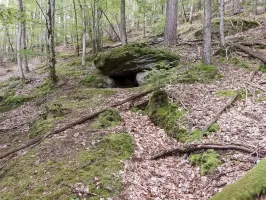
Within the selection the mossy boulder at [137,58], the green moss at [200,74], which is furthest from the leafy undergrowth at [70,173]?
the mossy boulder at [137,58]

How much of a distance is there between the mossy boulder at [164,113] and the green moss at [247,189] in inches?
119

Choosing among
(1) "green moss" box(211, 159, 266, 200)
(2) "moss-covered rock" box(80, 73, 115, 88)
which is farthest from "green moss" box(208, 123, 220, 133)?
(2) "moss-covered rock" box(80, 73, 115, 88)

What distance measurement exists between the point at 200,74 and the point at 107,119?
4.10 metres

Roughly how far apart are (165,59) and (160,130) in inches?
187

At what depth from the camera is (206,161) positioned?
4820 mm

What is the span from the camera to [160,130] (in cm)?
670

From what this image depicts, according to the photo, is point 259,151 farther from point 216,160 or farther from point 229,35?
point 229,35

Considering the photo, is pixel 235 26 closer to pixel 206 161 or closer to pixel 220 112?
pixel 220 112

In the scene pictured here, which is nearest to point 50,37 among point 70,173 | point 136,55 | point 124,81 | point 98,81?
point 98,81

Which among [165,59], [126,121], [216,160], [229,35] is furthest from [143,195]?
[229,35]

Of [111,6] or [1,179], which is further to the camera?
[111,6]

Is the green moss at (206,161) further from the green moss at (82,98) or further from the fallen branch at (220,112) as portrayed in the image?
the green moss at (82,98)

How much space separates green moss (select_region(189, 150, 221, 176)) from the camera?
4632 millimetres

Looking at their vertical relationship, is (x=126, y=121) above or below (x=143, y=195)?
above
